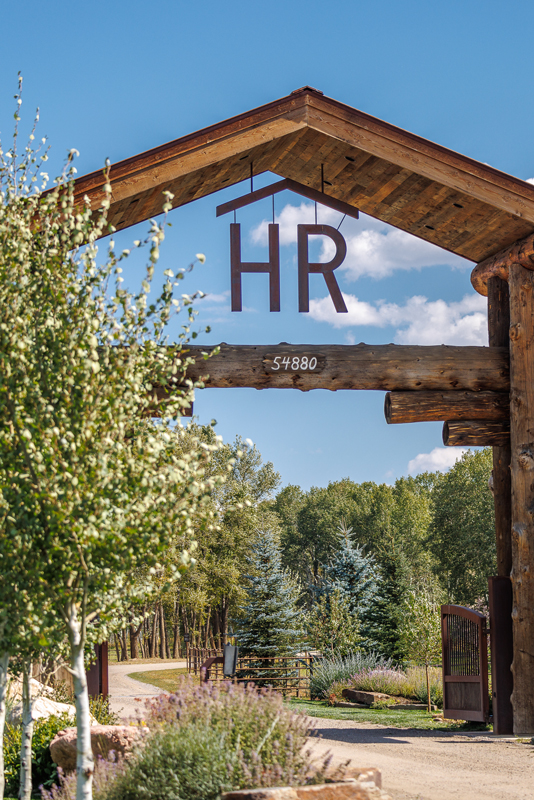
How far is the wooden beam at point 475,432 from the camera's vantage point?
11.7 metres

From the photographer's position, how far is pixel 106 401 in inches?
205

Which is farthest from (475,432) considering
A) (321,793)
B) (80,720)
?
(80,720)

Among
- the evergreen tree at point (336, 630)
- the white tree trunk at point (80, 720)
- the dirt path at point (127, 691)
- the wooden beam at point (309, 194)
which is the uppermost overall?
the wooden beam at point (309, 194)

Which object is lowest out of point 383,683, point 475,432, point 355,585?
point 383,683

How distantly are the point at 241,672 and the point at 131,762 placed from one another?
1507cm

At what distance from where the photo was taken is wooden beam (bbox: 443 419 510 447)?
11.7 meters

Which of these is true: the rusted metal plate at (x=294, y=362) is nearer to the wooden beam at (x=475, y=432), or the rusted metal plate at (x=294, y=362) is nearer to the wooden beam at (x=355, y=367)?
the wooden beam at (x=355, y=367)

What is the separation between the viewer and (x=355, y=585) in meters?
22.9

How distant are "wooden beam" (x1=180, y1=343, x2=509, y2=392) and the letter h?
2.21 ft

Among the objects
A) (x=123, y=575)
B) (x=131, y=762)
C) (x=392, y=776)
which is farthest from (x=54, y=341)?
(x=392, y=776)

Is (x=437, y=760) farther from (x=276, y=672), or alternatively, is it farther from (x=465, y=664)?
(x=276, y=672)

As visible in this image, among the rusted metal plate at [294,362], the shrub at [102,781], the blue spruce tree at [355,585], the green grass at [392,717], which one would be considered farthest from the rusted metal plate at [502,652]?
the blue spruce tree at [355,585]

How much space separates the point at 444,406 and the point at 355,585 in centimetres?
1251

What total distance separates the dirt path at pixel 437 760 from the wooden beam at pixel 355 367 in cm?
481
